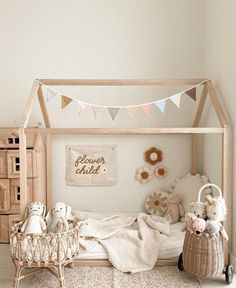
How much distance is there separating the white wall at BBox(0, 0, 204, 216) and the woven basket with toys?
50.4 inches

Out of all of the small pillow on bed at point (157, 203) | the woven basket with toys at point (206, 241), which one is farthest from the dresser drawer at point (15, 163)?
the woven basket with toys at point (206, 241)

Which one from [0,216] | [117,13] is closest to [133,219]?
[0,216]

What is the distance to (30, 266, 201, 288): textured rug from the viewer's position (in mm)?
2484

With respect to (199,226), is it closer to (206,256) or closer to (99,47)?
(206,256)

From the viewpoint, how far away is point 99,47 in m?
3.57

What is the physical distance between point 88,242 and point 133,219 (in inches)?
22.2

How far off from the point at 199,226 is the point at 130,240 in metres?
0.60

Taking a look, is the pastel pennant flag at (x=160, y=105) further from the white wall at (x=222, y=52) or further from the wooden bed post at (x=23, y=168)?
the wooden bed post at (x=23, y=168)

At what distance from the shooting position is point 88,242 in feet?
9.22

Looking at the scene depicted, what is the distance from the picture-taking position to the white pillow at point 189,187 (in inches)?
132

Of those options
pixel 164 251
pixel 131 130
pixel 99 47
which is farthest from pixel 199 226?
pixel 99 47

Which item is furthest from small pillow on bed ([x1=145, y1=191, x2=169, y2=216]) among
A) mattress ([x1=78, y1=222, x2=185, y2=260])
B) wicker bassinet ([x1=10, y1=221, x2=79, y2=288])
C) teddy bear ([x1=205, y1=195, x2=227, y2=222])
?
wicker bassinet ([x1=10, y1=221, x2=79, y2=288])

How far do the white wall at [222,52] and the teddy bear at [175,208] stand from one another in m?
0.36

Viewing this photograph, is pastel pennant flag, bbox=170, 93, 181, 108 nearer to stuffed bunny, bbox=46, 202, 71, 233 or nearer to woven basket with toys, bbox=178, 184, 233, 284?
woven basket with toys, bbox=178, 184, 233, 284
